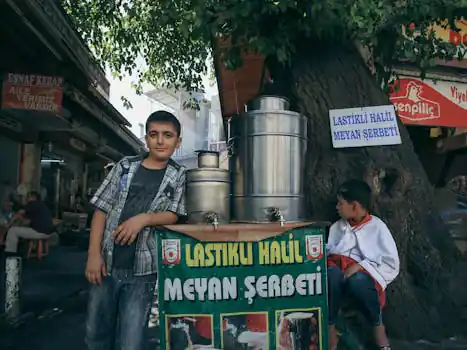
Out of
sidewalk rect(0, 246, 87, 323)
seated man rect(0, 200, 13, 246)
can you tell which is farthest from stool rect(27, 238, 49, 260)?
seated man rect(0, 200, 13, 246)

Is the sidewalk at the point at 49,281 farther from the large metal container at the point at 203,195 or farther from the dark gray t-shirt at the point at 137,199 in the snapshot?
the dark gray t-shirt at the point at 137,199

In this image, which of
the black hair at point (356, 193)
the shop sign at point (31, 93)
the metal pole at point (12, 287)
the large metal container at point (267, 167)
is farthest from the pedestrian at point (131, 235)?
the shop sign at point (31, 93)

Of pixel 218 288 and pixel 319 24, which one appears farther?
pixel 319 24

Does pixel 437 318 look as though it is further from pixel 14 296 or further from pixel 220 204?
pixel 14 296

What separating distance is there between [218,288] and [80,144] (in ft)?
48.8

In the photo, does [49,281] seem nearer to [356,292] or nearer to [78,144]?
[356,292]

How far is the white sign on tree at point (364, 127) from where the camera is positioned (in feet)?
14.5

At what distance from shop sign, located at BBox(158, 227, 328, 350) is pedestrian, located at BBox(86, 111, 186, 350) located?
0.18 m

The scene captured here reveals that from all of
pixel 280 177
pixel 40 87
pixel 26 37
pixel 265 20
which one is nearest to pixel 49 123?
pixel 40 87

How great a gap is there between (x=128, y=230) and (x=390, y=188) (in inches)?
106

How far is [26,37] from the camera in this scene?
25.6 feet

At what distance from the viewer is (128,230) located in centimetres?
272

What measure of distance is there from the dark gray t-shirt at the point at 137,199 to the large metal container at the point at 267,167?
0.88m

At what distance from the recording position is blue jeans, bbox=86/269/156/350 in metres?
2.79
